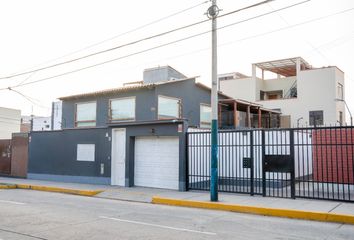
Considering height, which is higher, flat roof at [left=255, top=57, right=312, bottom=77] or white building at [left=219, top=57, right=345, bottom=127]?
flat roof at [left=255, top=57, right=312, bottom=77]

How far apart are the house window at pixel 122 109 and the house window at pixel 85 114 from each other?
1.89 m

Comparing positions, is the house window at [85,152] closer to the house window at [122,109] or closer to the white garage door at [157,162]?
the house window at [122,109]

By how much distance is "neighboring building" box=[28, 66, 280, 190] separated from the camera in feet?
55.9

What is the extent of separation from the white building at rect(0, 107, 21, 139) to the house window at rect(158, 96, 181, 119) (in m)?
43.3

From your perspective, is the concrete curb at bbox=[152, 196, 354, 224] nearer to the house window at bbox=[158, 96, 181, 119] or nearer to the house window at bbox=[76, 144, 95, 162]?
the house window at bbox=[76, 144, 95, 162]

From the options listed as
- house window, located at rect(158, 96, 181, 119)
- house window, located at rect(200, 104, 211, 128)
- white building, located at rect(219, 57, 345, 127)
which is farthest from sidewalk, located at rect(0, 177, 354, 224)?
white building, located at rect(219, 57, 345, 127)

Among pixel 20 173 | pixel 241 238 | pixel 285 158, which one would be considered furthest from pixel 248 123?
pixel 241 238

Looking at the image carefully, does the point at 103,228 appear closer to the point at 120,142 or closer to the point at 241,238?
the point at 241,238

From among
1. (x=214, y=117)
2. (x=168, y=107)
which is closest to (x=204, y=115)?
(x=168, y=107)

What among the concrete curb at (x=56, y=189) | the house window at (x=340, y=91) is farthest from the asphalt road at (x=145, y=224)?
the house window at (x=340, y=91)

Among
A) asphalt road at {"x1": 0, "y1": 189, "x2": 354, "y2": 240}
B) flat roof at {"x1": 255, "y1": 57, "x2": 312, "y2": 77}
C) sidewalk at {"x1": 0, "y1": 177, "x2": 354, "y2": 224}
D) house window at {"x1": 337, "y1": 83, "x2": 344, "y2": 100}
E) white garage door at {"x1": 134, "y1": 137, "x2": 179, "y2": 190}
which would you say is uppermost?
flat roof at {"x1": 255, "y1": 57, "x2": 312, "y2": 77}

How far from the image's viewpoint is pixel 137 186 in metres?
18.1

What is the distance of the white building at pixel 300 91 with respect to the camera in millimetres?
38000

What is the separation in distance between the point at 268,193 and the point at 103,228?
8097 millimetres
